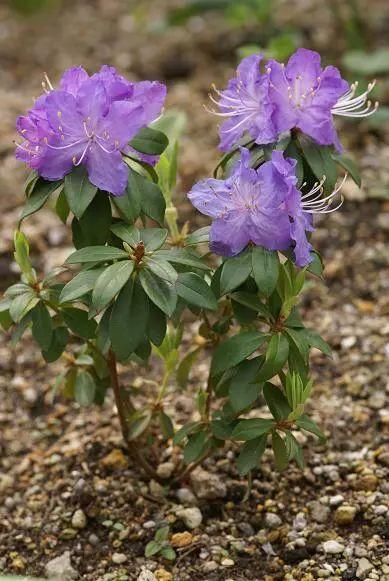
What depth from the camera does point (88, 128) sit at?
1.44 m

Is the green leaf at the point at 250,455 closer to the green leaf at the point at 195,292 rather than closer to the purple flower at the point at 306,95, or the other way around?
the green leaf at the point at 195,292

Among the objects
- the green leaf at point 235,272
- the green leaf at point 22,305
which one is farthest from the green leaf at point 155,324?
the green leaf at point 22,305

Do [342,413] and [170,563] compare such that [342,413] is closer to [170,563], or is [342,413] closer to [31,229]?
[170,563]

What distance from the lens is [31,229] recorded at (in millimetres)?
2879

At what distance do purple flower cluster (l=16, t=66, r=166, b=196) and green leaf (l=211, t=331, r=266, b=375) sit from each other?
31 centimetres

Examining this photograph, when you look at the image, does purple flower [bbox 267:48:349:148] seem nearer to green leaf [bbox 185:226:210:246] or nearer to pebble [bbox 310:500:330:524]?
green leaf [bbox 185:226:210:246]

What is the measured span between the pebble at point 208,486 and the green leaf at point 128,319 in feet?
1.72

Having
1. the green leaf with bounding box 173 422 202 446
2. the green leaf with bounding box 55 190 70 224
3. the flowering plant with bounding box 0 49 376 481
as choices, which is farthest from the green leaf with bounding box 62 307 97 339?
the green leaf with bounding box 173 422 202 446

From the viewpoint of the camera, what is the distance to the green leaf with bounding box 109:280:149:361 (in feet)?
4.72

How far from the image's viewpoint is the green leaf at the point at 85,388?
1.79 metres

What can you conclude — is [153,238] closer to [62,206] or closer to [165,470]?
[62,206]

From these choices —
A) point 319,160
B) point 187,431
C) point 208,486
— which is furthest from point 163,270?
point 208,486

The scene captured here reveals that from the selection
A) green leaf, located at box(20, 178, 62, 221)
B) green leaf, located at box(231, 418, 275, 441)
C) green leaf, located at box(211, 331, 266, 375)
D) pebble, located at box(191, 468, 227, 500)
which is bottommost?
pebble, located at box(191, 468, 227, 500)

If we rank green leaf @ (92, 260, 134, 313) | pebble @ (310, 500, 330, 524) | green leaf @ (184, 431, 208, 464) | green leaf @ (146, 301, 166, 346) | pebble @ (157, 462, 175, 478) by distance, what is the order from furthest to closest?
pebble @ (157, 462, 175, 478) → pebble @ (310, 500, 330, 524) → green leaf @ (184, 431, 208, 464) → green leaf @ (146, 301, 166, 346) → green leaf @ (92, 260, 134, 313)
